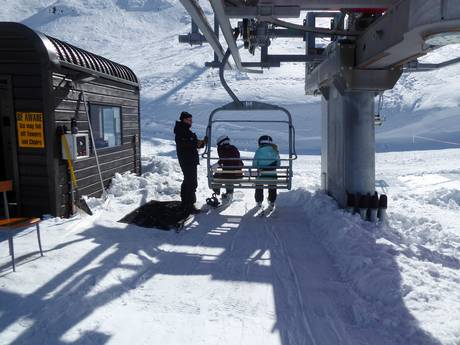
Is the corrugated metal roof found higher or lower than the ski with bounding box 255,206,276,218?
higher

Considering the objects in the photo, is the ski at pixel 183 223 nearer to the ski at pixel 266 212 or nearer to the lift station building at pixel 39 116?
the ski at pixel 266 212

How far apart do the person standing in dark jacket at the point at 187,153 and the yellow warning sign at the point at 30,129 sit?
221 centimetres

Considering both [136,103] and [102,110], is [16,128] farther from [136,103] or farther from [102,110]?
[136,103]

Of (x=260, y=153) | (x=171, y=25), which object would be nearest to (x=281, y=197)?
(x=260, y=153)

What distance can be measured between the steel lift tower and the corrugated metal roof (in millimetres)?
1805

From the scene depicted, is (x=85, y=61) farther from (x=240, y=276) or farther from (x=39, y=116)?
(x=240, y=276)

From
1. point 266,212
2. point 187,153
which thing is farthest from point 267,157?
point 187,153

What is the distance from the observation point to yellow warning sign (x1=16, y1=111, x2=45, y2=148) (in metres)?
6.62

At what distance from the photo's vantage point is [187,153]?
25.8ft

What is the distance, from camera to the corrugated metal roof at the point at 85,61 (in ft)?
22.6

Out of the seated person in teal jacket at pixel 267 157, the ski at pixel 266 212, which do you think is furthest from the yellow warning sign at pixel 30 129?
the ski at pixel 266 212

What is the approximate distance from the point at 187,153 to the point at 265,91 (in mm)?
24537

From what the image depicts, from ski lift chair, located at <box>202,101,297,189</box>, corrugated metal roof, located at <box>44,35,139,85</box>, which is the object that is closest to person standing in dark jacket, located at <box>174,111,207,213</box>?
ski lift chair, located at <box>202,101,297,189</box>

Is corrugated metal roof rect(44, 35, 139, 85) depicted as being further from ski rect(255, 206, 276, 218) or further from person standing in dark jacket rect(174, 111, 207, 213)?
ski rect(255, 206, 276, 218)
